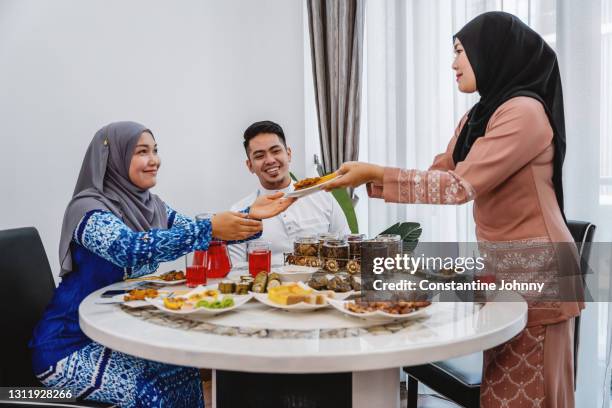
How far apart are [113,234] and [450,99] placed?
79.2 inches

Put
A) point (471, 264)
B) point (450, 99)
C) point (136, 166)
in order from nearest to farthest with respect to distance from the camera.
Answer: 1. point (471, 264)
2. point (136, 166)
3. point (450, 99)

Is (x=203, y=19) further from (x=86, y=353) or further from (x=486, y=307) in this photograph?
(x=486, y=307)

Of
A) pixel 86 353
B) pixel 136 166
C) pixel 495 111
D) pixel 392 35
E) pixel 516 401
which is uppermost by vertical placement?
pixel 392 35

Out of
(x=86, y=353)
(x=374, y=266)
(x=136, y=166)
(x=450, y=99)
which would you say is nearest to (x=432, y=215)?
(x=450, y=99)

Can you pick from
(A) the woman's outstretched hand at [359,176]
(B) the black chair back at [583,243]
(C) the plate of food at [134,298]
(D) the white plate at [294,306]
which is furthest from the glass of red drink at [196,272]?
(B) the black chair back at [583,243]

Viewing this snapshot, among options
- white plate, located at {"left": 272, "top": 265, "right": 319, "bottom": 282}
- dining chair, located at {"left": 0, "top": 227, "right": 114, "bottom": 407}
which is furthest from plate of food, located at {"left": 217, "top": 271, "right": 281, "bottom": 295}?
dining chair, located at {"left": 0, "top": 227, "right": 114, "bottom": 407}

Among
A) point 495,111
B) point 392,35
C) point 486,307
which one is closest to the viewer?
point 486,307

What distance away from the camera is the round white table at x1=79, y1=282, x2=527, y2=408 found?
3.47ft

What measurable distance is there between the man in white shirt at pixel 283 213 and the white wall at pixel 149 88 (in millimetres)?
661

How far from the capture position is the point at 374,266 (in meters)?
1.67

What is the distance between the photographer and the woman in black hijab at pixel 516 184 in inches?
58.9

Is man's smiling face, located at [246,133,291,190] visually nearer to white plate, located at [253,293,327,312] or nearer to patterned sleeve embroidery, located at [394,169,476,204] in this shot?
patterned sleeve embroidery, located at [394,169,476,204]

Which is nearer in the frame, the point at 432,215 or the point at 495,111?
the point at 495,111

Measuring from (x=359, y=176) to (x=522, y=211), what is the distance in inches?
19.6
